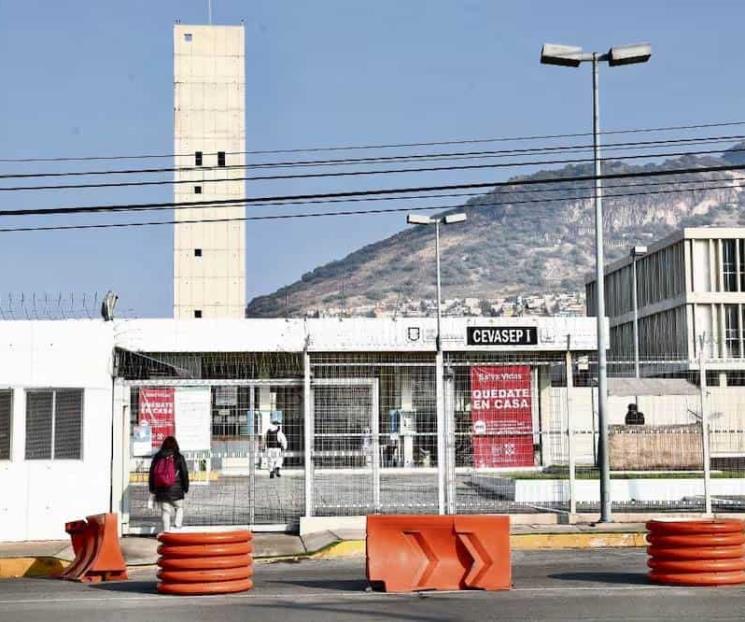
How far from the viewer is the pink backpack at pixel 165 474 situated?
19078 mm

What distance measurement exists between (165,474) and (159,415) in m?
1.97

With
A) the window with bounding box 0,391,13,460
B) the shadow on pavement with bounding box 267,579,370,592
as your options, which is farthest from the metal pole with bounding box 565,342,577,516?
the window with bounding box 0,391,13,460

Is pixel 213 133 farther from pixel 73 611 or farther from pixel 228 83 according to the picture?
pixel 73 611

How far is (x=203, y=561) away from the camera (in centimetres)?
1420

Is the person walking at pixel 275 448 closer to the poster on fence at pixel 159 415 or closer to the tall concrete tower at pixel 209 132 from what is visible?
the poster on fence at pixel 159 415

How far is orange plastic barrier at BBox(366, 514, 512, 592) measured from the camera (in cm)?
1426

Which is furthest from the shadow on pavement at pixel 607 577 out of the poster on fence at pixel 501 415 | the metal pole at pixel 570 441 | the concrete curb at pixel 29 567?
the concrete curb at pixel 29 567

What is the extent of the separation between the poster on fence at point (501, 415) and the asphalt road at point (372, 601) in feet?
13.8

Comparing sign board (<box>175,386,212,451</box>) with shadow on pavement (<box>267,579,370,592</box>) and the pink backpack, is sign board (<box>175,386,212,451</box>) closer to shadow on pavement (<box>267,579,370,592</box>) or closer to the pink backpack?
the pink backpack

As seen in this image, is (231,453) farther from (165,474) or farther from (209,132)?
(209,132)

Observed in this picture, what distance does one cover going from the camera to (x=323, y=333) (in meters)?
44.7

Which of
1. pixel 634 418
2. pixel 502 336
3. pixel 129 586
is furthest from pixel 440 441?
pixel 502 336

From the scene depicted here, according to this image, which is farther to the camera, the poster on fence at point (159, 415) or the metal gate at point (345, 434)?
the metal gate at point (345, 434)

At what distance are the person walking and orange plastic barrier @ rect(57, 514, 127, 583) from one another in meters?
5.70
